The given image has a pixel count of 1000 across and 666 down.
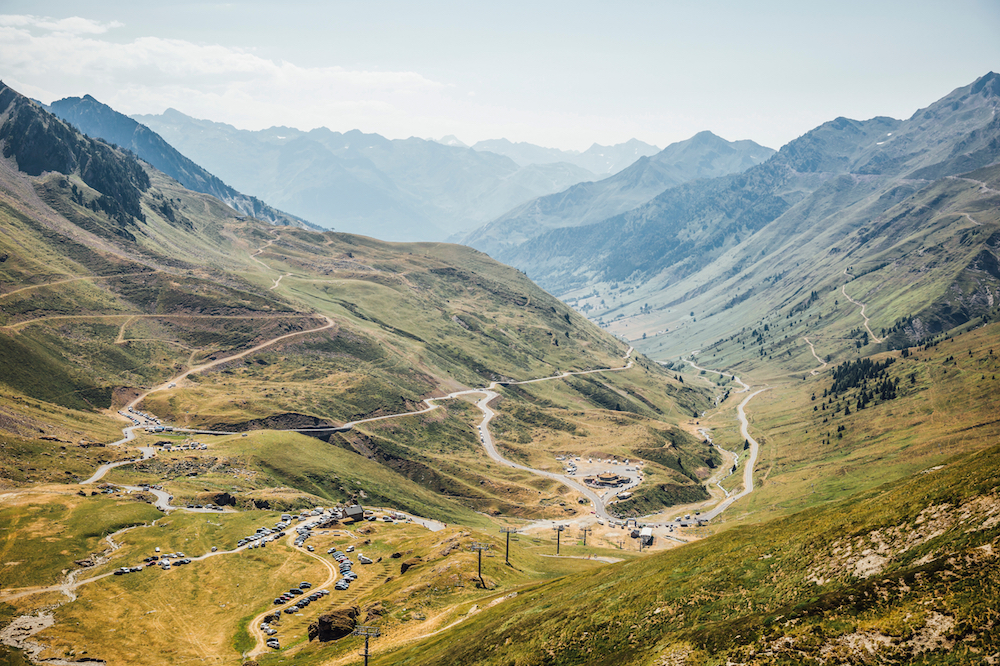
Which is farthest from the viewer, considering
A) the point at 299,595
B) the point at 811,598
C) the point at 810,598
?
the point at 299,595

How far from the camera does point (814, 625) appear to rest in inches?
1641

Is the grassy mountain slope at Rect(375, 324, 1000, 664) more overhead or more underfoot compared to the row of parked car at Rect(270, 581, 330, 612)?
more overhead

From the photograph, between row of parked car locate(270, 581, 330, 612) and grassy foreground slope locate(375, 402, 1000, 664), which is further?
row of parked car locate(270, 581, 330, 612)

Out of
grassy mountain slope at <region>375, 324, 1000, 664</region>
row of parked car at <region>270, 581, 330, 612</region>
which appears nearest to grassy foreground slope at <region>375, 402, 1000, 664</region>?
grassy mountain slope at <region>375, 324, 1000, 664</region>

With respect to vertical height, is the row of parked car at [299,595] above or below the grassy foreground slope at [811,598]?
below

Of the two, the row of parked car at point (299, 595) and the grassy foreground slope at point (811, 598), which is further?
the row of parked car at point (299, 595)

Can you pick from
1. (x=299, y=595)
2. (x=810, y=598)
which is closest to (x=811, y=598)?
(x=810, y=598)

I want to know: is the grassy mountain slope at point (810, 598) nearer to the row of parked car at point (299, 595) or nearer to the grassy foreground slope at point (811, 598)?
the grassy foreground slope at point (811, 598)

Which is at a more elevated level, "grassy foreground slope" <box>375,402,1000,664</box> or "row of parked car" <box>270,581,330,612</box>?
"grassy foreground slope" <box>375,402,1000,664</box>

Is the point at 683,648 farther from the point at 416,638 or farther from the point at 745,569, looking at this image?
the point at 416,638

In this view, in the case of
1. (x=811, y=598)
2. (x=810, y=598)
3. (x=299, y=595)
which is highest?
(x=811, y=598)

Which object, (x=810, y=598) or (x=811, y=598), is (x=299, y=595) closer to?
(x=810, y=598)

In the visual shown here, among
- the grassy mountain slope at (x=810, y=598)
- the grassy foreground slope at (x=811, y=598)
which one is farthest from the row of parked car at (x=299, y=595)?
the grassy foreground slope at (x=811, y=598)

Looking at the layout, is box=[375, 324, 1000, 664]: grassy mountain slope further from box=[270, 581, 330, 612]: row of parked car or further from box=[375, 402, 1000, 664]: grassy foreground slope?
box=[270, 581, 330, 612]: row of parked car
